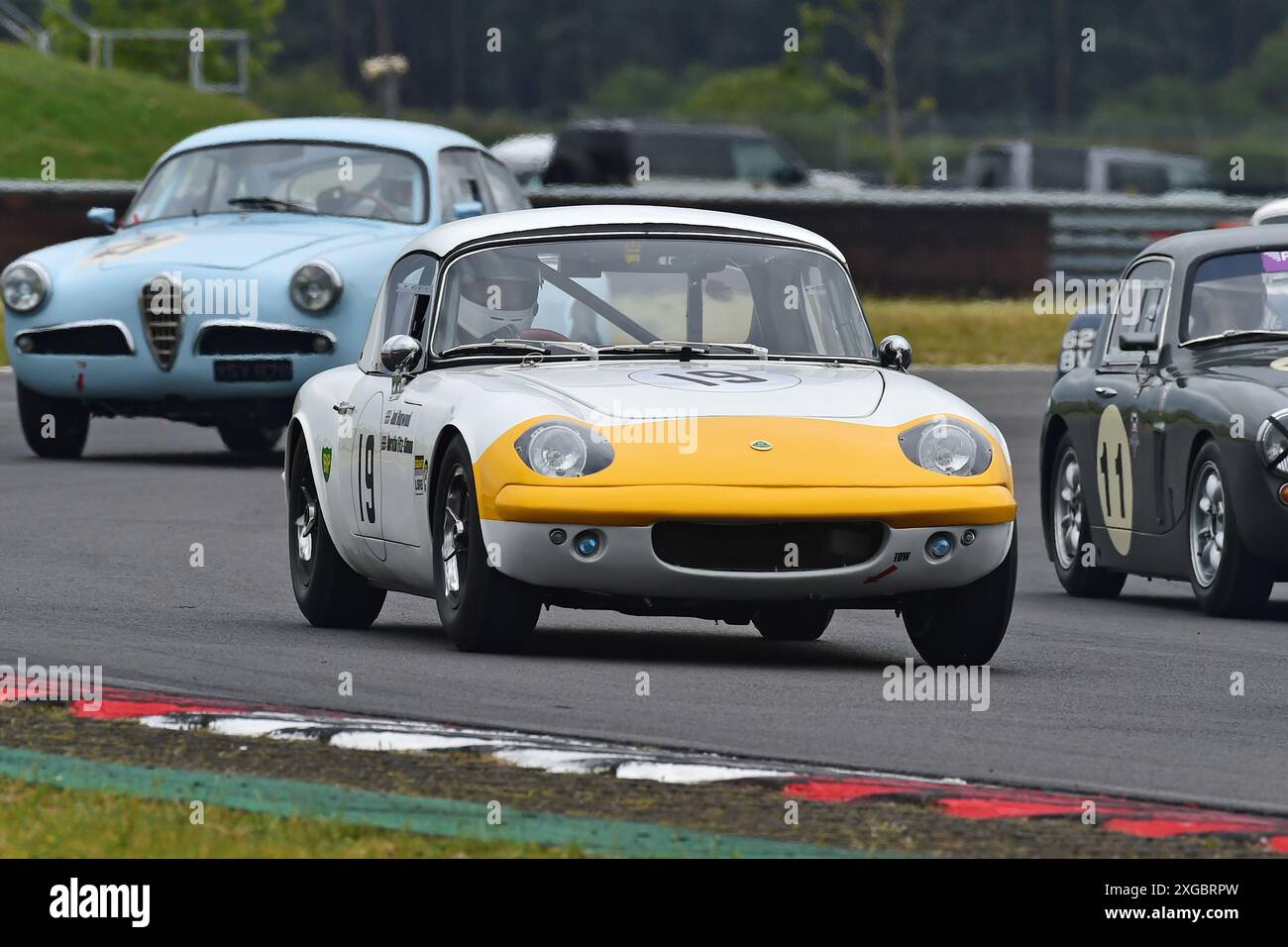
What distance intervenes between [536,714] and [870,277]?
72.1ft

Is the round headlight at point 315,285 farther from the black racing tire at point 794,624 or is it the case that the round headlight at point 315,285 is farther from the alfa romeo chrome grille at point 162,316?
the black racing tire at point 794,624

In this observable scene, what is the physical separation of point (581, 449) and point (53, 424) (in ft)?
30.2

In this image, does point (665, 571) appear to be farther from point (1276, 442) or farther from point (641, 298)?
point (1276, 442)

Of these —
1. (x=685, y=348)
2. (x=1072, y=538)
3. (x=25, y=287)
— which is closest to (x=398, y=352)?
(x=685, y=348)

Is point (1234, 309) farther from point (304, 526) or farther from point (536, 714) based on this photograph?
point (536, 714)

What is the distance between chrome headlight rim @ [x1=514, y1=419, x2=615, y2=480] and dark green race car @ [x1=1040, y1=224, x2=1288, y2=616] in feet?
10.9

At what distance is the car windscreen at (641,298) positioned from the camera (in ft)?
31.3

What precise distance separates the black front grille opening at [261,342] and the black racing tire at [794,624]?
6.64 metres

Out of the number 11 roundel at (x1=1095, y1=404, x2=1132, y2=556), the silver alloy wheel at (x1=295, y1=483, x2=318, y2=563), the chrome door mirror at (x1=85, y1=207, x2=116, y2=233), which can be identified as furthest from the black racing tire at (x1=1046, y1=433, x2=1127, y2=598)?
the chrome door mirror at (x1=85, y1=207, x2=116, y2=233)

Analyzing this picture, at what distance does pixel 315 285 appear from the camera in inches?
633

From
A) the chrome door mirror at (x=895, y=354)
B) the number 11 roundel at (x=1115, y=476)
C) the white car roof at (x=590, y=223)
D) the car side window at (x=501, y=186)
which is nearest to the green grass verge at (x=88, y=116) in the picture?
the car side window at (x=501, y=186)

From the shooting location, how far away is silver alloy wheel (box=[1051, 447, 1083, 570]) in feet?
42.1
